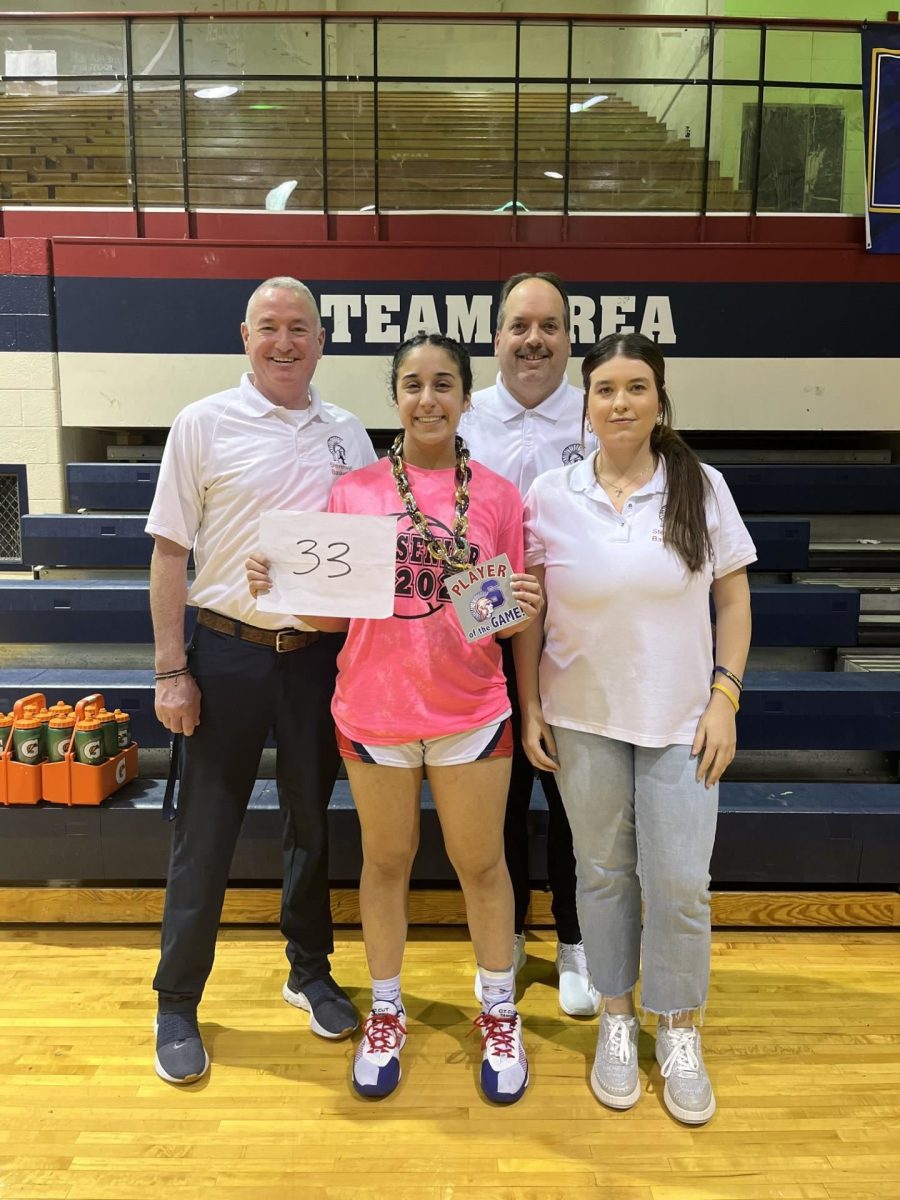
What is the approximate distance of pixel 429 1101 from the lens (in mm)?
1706

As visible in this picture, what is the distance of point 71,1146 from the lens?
1589mm

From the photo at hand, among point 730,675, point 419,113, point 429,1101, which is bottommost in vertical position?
point 429,1101

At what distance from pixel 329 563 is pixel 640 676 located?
65 centimetres

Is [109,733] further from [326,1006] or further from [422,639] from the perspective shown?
[422,639]

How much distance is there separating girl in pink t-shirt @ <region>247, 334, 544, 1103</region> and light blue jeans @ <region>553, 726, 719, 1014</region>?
0.18 m

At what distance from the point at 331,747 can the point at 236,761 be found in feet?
0.71

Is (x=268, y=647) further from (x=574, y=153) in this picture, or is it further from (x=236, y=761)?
(x=574, y=153)

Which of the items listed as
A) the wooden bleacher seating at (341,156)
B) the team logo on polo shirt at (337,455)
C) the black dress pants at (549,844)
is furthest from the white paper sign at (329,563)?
the wooden bleacher seating at (341,156)

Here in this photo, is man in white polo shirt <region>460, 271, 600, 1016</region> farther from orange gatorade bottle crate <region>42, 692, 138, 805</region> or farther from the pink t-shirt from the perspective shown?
orange gatorade bottle crate <region>42, 692, 138, 805</region>

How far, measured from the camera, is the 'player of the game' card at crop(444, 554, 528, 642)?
148cm


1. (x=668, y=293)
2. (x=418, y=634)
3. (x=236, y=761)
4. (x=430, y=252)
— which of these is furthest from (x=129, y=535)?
(x=668, y=293)

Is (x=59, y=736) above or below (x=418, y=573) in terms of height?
below

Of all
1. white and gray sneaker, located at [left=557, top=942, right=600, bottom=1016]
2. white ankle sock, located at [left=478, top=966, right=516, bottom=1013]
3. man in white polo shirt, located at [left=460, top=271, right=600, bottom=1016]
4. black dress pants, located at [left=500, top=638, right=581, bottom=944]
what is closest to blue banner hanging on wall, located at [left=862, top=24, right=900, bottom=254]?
man in white polo shirt, located at [left=460, top=271, right=600, bottom=1016]

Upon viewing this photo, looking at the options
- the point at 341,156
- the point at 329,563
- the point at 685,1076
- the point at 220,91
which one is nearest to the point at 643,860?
the point at 685,1076
